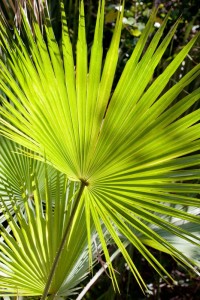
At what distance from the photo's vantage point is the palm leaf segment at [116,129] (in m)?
0.98

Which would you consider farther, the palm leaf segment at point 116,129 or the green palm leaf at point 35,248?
the green palm leaf at point 35,248

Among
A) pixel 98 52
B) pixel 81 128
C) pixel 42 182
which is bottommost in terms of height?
pixel 42 182

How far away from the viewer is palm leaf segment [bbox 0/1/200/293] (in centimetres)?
98

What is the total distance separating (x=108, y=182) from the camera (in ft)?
3.33

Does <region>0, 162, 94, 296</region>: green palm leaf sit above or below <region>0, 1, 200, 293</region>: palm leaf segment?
below

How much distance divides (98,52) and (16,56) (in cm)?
17

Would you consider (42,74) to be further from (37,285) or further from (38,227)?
(37,285)

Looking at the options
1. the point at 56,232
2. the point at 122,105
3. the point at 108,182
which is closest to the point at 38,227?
the point at 56,232

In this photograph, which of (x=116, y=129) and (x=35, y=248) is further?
(x=35, y=248)

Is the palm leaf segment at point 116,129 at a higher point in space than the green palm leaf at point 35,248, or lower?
higher

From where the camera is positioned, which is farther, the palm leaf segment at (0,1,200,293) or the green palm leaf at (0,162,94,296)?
the green palm leaf at (0,162,94,296)

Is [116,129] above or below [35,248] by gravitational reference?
above

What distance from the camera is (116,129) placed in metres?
1.00

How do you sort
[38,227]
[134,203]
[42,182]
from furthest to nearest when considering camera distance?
[42,182]
[38,227]
[134,203]
